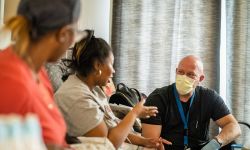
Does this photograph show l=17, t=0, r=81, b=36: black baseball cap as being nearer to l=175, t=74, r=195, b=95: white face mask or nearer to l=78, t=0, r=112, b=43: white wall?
l=175, t=74, r=195, b=95: white face mask

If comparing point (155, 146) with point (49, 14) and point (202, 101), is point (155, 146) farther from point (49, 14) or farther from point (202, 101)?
point (49, 14)

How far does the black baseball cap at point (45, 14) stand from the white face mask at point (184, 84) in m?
1.53

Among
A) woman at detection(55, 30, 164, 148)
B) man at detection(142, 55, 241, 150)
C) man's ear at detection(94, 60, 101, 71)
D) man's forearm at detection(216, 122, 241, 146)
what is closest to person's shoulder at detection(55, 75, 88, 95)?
woman at detection(55, 30, 164, 148)

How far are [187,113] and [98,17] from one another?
132 centimetres

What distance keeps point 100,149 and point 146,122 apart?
2.81 ft

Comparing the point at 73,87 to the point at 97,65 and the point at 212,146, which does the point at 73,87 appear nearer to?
the point at 97,65

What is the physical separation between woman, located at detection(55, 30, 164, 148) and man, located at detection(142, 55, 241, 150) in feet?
1.78

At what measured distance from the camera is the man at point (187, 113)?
2359mm

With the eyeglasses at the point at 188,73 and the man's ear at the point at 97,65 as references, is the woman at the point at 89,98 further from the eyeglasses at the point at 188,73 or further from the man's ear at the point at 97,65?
the eyeglasses at the point at 188,73

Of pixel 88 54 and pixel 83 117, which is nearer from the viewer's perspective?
pixel 83 117

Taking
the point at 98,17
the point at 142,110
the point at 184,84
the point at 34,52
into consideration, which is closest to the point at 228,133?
the point at 184,84

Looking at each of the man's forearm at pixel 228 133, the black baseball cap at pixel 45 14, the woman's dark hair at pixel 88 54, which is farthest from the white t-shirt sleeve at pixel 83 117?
the man's forearm at pixel 228 133

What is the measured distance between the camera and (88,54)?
5.65 feet

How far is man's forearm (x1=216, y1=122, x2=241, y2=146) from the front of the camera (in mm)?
2270
